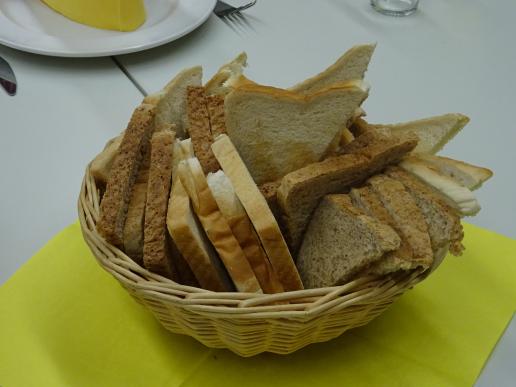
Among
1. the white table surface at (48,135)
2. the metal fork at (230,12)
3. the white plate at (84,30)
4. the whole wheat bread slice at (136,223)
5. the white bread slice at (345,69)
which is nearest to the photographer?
the whole wheat bread slice at (136,223)

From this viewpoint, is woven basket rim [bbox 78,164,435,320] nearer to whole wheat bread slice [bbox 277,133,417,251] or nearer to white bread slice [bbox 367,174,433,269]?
white bread slice [bbox 367,174,433,269]

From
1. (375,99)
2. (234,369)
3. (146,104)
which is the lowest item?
(375,99)

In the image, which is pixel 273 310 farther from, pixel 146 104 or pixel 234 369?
pixel 146 104

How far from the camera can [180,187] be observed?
0.80 m

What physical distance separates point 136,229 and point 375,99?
76cm

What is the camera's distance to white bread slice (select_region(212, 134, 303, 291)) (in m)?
0.75

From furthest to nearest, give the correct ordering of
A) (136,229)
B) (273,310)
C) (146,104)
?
(146,104) → (136,229) → (273,310)

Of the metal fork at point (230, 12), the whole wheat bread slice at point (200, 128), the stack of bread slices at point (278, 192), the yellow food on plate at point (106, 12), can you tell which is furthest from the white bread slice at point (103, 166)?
the metal fork at point (230, 12)

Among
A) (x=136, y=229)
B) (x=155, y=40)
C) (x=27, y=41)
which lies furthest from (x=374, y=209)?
(x=27, y=41)

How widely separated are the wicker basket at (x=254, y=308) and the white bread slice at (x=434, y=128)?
0.26 m

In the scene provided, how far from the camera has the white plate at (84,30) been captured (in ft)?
4.50

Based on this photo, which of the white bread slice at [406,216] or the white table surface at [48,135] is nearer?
the white bread slice at [406,216]

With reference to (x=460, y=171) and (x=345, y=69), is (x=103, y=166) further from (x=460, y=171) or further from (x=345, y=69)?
(x=460, y=171)

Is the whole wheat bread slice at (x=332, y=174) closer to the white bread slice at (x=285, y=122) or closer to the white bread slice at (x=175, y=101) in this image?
the white bread slice at (x=285, y=122)
